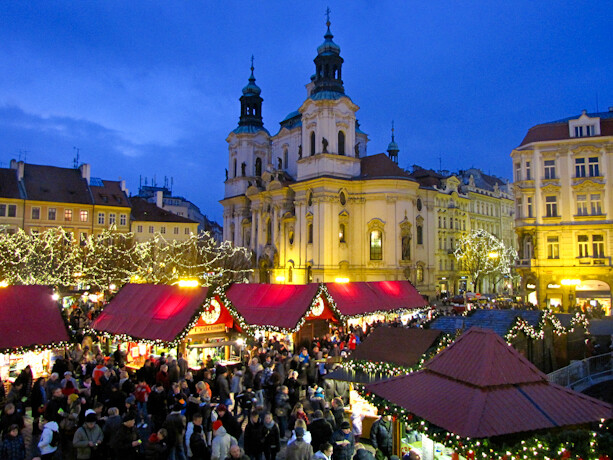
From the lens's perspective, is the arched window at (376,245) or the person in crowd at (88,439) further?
the arched window at (376,245)

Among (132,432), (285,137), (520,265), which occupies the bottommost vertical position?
(132,432)

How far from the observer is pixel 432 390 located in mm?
8469

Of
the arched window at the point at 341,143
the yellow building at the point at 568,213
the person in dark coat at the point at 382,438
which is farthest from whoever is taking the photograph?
the arched window at the point at 341,143

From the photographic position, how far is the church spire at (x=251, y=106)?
5972 cm

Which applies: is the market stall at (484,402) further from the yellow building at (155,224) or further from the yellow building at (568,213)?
the yellow building at (155,224)

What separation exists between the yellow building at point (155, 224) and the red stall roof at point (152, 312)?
39391 millimetres

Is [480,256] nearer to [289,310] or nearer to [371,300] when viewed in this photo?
[371,300]

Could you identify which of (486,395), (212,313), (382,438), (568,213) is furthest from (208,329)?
(568,213)

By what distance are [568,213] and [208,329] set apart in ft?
93.9

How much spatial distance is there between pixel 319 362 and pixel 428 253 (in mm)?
33411

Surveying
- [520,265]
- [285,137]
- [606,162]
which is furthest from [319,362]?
[285,137]

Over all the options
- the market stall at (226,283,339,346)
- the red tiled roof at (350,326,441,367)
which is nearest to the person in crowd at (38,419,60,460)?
the red tiled roof at (350,326,441,367)

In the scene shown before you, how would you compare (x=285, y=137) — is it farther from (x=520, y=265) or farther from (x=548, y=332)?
(x=548, y=332)

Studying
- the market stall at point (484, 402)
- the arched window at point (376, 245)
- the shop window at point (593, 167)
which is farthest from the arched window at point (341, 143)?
the market stall at point (484, 402)
